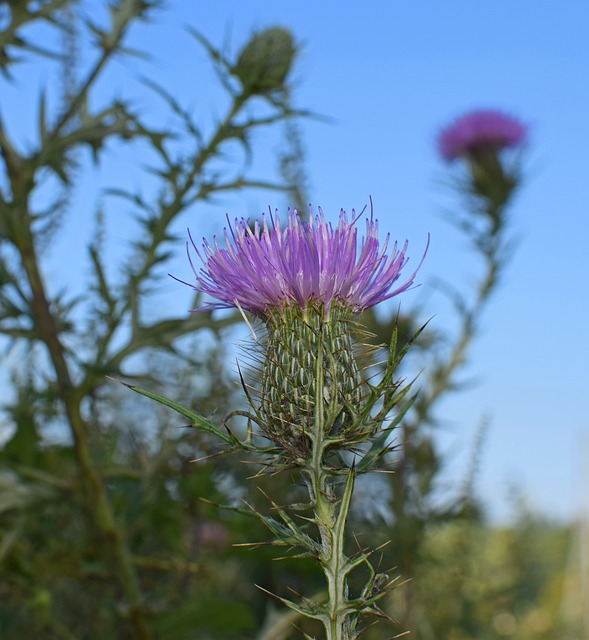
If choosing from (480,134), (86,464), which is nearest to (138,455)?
(86,464)

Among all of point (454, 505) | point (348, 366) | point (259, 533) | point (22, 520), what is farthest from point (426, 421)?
point (348, 366)

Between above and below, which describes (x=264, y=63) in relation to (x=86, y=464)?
above

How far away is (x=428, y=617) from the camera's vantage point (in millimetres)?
4125

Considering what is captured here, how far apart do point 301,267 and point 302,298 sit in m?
0.07

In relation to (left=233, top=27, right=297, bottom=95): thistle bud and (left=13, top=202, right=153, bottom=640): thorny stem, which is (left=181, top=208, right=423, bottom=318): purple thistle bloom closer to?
(left=13, top=202, right=153, bottom=640): thorny stem

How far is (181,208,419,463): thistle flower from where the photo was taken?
1308mm

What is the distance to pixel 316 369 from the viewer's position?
4.10ft

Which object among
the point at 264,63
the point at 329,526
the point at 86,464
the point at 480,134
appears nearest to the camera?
the point at 329,526

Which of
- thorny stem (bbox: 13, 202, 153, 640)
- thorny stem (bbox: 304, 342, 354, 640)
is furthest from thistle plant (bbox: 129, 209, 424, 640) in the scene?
thorny stem (bbox: 13, 202, 153, 640)

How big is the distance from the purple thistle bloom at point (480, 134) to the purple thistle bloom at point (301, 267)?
4.38 meters

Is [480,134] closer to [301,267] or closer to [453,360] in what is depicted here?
[453,360]

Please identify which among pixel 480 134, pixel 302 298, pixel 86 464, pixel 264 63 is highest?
pixel 480 134

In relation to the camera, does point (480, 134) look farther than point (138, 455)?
Yes

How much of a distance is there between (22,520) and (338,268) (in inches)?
65.1
